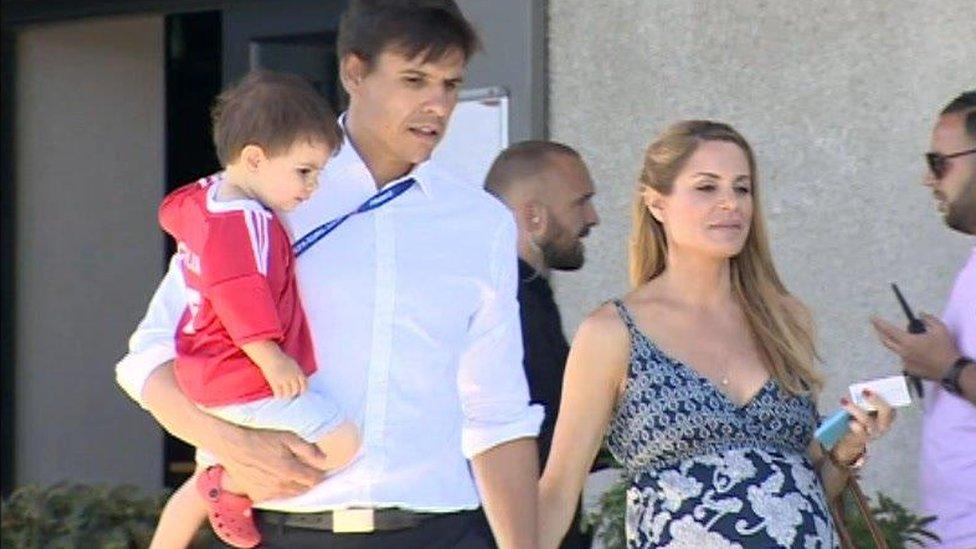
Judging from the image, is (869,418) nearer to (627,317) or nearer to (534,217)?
(627,317)

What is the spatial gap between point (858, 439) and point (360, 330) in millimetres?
1114

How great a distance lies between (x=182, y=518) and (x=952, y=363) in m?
2.07

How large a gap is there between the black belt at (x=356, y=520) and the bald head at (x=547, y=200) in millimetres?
1983

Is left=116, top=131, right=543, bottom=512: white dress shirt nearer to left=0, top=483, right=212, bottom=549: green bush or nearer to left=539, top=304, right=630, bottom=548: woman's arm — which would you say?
left=539, top=304, right=630, bottom=548: woman's arm

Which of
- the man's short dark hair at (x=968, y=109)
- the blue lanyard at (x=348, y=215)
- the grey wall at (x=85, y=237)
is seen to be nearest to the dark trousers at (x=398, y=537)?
the blue lanyard at (x=348, y=215)

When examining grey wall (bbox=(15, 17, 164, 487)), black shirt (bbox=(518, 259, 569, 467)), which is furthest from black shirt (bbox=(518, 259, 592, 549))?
grey wall (bbox=(15, 17, 164, 487))

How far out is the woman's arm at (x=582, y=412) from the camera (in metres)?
4.21

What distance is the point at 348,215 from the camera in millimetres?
3600

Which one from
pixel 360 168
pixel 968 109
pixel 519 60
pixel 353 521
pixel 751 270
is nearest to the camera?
pixel 353 521

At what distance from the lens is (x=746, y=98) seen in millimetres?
6480

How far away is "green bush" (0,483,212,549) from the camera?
6.27 meters

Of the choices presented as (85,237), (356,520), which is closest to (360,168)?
(356,520)

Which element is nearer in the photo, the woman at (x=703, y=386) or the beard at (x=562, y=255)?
the woman at (x=703, y=386)

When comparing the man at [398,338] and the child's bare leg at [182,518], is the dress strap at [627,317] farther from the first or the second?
the child's bare leg at [182,518]
